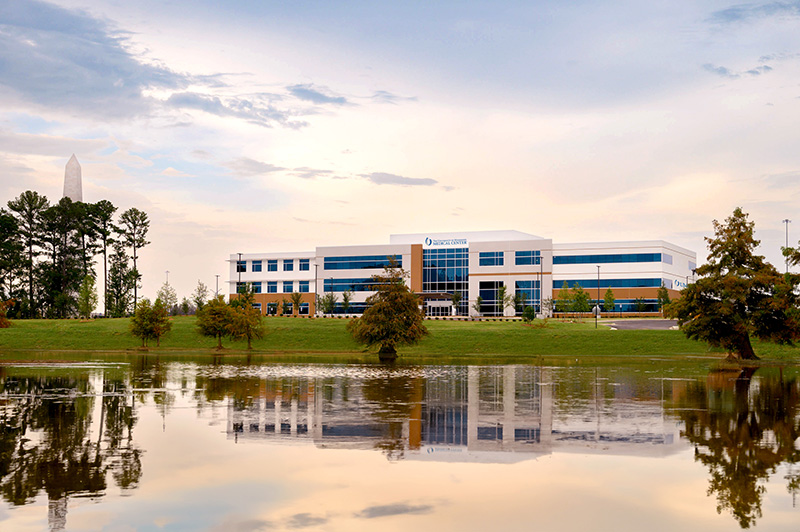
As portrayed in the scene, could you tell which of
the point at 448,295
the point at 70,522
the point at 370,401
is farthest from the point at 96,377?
the point at 448,295

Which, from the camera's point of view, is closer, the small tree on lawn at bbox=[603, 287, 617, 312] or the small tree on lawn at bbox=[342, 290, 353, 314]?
the small tree on lawn at bbox=[603, 287, 617, 312]

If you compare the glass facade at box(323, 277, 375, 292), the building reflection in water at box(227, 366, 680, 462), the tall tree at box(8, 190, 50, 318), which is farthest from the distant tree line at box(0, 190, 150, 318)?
the building reflection in water at box(227, 366, 680, 462)

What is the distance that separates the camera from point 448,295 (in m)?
136

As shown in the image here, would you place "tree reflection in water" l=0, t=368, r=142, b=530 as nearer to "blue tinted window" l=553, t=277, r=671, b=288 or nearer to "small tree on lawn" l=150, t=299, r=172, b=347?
"small tree on lawn" l=150, t=299, r=172, b=347

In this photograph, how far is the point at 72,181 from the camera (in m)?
128

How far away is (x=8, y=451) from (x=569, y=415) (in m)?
15.1

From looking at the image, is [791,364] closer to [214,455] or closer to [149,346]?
[214,455]

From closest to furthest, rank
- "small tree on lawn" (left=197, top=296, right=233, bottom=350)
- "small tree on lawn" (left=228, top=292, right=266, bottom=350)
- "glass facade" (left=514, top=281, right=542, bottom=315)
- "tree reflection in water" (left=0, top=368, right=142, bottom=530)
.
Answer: "tree reflection in water" (left=0, top=368, right=142, bottom=530), "small tree on lawn" (left=228, top=292, right=266, bottom=350), "small tree on lawn" (left=197, top=296, right=233, bottom=350), "glass facade" (left=514, top=281, right=542, bottom=315)

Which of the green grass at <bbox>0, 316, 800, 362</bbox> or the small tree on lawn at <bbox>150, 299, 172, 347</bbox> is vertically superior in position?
the small tree on lawn at <bbox>150, 299, 172, 347</bbox>

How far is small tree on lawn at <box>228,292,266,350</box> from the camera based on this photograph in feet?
240

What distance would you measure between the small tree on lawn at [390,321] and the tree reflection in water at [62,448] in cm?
3758

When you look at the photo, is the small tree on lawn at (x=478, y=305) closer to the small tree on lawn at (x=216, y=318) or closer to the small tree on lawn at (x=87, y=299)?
the small tree on lawn at (x=87, y=299)

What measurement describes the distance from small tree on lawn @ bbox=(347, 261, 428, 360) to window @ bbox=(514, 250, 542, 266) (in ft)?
256

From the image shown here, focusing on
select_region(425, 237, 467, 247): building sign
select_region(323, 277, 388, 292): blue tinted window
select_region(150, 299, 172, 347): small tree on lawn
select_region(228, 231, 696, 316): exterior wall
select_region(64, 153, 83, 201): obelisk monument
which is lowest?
select_region(150, 299, 172, 347): small tree on lawn
